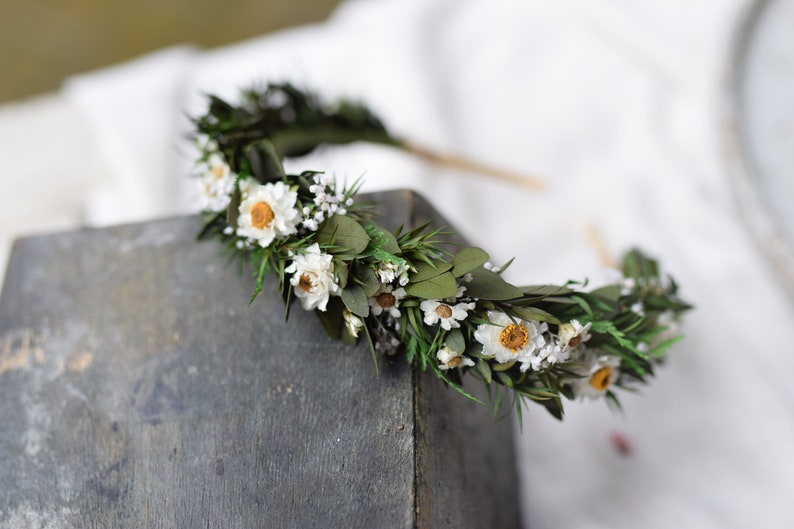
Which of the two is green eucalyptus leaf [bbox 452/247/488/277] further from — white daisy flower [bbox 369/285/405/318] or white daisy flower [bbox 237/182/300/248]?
white daisy flower [bbox 237/182/300/248]

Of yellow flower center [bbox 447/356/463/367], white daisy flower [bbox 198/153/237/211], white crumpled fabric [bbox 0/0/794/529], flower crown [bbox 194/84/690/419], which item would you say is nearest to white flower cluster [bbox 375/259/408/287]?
flower crown [bbox 194/84/690/419]

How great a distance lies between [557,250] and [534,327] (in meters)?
0.77

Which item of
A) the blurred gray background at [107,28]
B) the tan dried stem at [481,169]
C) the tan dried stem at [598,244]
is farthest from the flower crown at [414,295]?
the blurred gray background at [107,28]

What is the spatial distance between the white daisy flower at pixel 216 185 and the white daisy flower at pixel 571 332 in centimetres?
47

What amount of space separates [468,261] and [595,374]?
0.86ft

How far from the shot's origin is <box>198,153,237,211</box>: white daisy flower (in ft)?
3.32

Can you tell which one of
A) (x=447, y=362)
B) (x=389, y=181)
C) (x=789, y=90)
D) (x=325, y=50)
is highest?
(x=789, y=90)

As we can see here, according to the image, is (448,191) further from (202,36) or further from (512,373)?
(202,36)

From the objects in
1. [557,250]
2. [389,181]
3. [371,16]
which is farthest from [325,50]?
[557,250]

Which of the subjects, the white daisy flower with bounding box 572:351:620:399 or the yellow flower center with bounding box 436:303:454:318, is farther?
the white daisy flower with bounding box 572:351:620:399

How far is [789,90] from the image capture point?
138cm

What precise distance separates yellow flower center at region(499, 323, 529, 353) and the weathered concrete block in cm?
14

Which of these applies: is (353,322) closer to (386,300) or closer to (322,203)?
(386,300)

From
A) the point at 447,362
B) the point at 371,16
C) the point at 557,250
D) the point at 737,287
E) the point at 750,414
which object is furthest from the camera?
the point at 371,16
